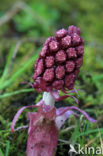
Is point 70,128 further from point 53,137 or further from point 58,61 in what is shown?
point 58,61

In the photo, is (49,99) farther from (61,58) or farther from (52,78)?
(61,58)

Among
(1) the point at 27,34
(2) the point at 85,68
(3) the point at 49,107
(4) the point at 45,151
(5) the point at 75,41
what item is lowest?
Answer: (4) the point at 45,151

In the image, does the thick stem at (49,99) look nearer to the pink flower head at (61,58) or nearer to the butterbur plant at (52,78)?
the butterbur plant at (52,78)

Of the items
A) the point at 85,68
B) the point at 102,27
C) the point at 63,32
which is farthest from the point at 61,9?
the point at 63,32

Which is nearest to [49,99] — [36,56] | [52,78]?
[52,78]

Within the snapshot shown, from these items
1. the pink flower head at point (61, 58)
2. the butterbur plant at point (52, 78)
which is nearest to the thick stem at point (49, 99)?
the butterbur plant at point (52, 78)

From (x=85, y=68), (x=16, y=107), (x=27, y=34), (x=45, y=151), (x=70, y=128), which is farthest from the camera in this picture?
(x=27, y=34)
